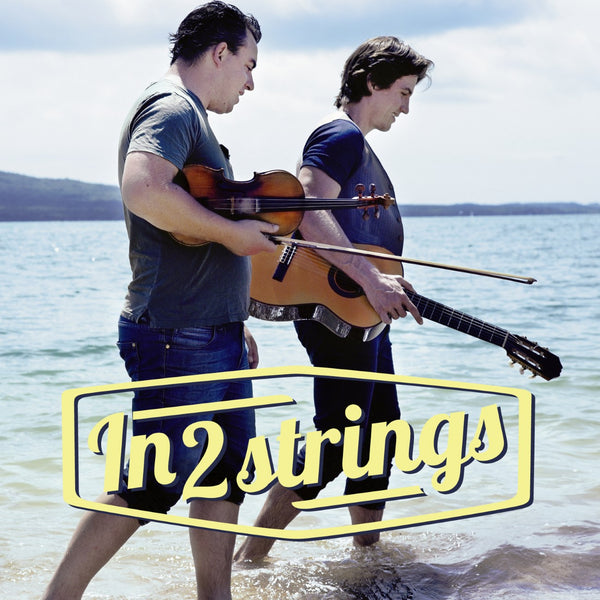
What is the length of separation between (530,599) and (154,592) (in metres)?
1.32

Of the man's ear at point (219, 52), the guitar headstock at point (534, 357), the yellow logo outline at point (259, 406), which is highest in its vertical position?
the man's ear at point (219, 52)

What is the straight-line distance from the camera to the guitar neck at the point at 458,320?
315cm

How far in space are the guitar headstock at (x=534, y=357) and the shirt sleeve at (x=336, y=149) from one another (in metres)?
0.83

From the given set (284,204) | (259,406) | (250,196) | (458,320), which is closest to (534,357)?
(458,320)

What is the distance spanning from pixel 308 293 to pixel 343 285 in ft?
0.41

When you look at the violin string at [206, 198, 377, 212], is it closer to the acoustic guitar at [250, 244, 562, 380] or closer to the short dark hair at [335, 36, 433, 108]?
the acoustic guitar at [250, 244, 562, 380]

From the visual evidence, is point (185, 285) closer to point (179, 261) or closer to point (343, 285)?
point (179, 261)

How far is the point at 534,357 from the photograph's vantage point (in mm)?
3160

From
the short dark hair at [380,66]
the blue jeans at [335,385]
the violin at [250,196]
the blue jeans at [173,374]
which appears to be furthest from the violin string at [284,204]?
the short dark hair at [380,66]

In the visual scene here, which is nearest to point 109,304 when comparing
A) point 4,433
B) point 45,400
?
point 45,400

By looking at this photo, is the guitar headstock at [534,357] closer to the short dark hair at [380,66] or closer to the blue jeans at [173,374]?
the short dark hair at [380,66]

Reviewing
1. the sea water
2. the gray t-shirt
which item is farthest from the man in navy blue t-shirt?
the gray t-shirt

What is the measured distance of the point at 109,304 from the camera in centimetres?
1538

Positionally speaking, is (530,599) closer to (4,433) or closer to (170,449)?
(170,449)
